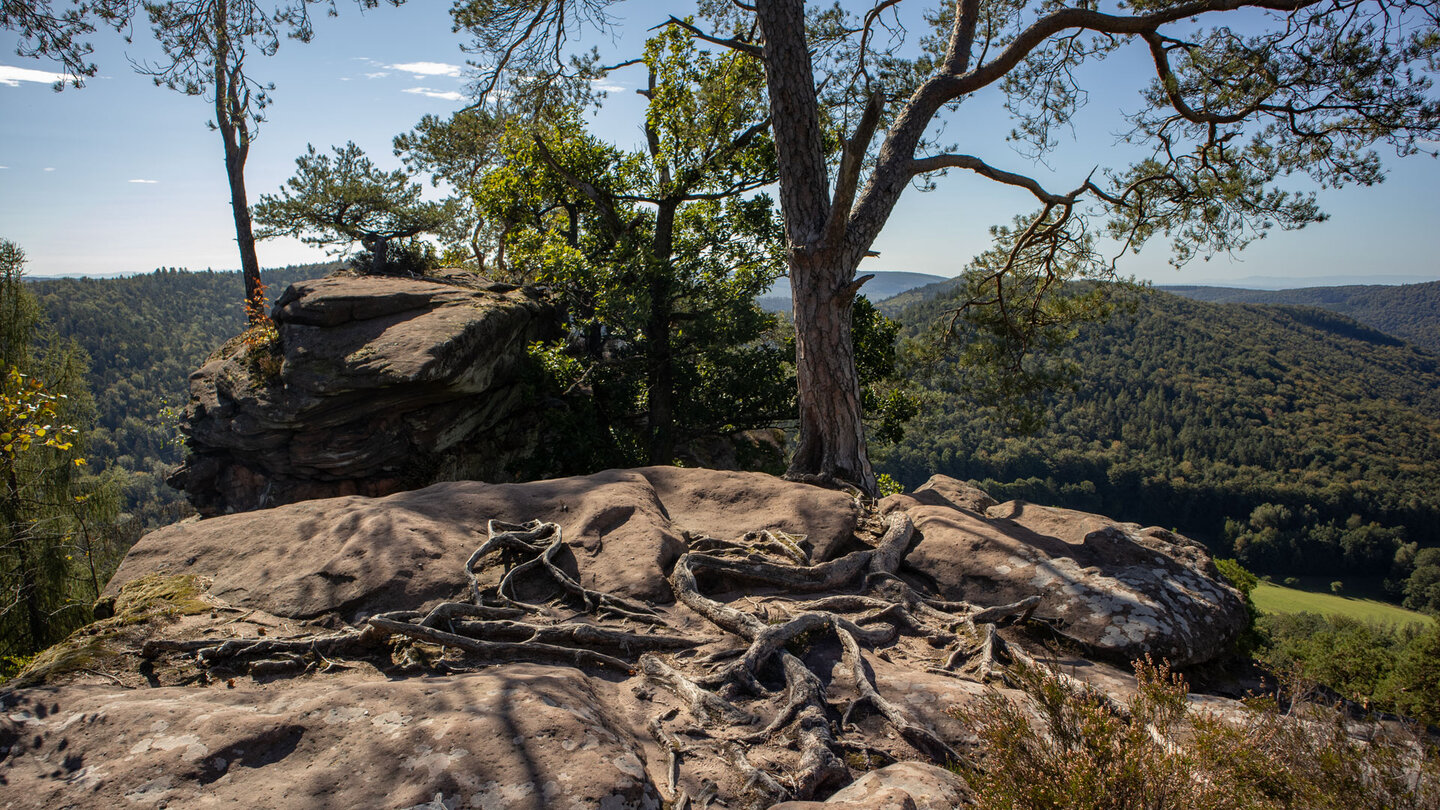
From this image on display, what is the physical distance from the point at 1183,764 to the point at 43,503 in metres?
21.3

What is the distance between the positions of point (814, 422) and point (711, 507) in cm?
238

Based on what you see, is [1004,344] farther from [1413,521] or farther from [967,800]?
[1413,521]

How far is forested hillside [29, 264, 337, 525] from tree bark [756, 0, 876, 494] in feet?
177

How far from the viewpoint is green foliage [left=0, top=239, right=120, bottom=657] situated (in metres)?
14.8

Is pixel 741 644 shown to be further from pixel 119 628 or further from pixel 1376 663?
pixel 1376 663

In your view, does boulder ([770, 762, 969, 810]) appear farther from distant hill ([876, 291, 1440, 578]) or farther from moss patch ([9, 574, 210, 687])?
distant hill ([876, 291, 1440, 578])

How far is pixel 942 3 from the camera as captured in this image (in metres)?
A: 11.7

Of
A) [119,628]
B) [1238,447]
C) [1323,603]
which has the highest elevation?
[119,628]

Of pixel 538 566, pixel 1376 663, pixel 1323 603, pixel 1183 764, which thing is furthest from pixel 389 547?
pixel 1323 603

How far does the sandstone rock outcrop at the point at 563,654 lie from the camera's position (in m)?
2.97

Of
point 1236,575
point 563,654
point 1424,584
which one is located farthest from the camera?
point 1424,584

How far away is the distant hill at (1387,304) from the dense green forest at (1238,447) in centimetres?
4916

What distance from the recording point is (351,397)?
11.6 metres

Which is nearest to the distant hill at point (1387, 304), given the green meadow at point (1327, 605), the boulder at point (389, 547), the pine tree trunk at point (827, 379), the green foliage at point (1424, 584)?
the green foliage at point (1424, 584)
